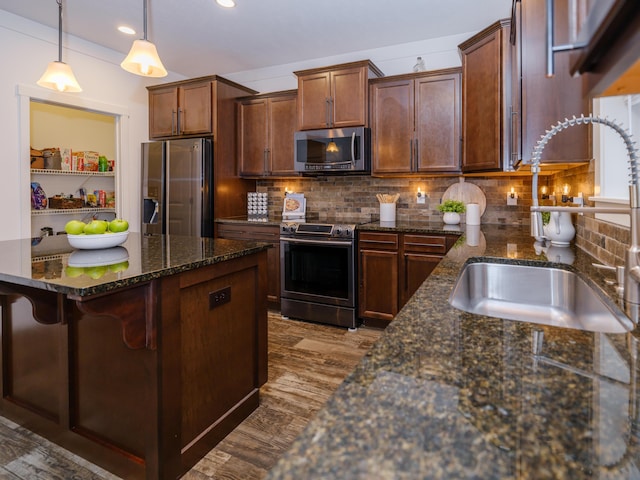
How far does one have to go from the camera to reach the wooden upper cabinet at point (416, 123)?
3.39m

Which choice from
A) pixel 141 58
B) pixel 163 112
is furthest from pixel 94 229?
pixel 163 112

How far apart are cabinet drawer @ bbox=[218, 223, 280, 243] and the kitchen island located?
1.82 meters

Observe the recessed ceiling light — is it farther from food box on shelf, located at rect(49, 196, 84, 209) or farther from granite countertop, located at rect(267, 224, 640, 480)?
granite countertop, located at rect(267, 224, 640, 480)

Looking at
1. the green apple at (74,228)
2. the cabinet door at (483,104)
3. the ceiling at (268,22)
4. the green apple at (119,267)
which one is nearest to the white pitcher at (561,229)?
the cabinet door at (483,104)

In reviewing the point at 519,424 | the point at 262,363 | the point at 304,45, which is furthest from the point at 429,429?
the point at 304,45

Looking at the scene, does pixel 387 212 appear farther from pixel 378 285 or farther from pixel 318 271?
pixel 318 271

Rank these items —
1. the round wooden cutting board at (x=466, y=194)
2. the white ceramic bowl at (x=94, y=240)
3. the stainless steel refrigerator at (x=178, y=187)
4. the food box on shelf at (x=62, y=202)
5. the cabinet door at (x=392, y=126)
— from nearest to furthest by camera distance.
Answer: the white ceramic bowl at (x=94, y=240), the cabinet door at (x=392, y=126), the round wooden cutting board at (x=466, y=194), the stainless steel refrigerator at (x=178, y=187), the food box on shelf at (x=62, y=202)

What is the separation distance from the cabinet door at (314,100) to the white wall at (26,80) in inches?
79.0

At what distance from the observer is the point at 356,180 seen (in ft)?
13.8

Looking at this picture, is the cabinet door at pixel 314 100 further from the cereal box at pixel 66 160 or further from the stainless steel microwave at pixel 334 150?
the cereal box at pixel 66 160

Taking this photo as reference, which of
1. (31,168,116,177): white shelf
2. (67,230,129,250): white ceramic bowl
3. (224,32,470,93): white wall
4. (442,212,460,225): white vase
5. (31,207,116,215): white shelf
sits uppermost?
(224,32,470,93): white wall

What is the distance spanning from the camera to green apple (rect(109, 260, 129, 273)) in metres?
1.44

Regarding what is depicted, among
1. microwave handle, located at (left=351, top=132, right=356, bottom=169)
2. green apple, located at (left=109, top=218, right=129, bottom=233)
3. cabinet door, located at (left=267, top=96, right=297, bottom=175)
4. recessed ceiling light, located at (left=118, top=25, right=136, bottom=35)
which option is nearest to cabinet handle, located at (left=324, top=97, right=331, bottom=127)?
microwave handle, located at (left=351, top=132, right=356, bottom=169)

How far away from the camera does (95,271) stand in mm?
1415
